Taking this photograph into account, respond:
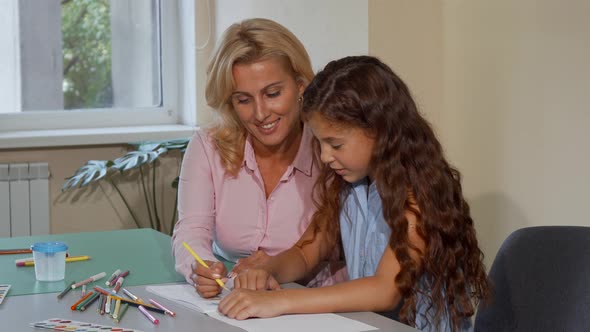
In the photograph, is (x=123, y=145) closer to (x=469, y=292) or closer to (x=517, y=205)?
(x=517, y=205)

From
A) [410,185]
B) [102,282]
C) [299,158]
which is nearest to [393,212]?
[410,185]

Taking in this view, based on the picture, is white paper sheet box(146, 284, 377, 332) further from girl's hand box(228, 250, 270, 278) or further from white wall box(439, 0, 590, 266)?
white wall box(439, 0, 590, 266)

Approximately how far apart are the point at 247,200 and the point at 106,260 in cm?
38

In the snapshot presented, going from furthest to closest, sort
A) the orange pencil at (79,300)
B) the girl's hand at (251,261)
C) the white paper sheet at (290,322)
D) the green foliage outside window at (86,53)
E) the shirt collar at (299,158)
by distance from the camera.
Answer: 1. the green foliage outside window at (86,53)
2. the shirt collar at (299,158)
3. the girl's hand at (251,261)
4. the orange pencil at (79,300)
5. the white paper sheet at (290,322)

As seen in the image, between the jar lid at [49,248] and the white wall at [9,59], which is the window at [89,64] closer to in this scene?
the white wall at [9,59]

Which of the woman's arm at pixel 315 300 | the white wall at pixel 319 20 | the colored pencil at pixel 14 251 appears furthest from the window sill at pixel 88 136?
the woman's arm at pixel 315 300

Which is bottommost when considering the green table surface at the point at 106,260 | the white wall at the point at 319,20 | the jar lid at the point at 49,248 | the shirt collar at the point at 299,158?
the green table surface at the point at 106,260

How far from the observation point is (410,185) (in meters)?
1.77

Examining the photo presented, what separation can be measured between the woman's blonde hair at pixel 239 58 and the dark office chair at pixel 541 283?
69cm

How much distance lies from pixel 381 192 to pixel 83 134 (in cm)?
229

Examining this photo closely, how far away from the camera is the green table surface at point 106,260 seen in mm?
1877

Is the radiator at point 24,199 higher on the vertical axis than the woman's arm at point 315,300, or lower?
lower

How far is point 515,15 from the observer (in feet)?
7.95

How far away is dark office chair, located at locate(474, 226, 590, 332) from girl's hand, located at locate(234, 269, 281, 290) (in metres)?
0.44
